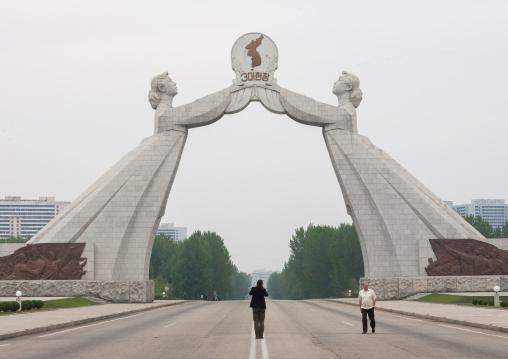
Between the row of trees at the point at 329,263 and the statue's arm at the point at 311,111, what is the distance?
4073 centimetres

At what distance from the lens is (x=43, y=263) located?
39.9m

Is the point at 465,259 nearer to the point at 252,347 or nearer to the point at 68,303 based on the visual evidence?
the point at 68,303

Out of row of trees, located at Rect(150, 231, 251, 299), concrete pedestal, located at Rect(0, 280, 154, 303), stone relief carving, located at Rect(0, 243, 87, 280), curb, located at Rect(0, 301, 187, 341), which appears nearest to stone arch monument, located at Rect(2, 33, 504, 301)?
concrete pedestal, located at Rect(0, 280, 154, 303)

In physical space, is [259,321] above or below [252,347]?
above

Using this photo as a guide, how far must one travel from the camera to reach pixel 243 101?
145ft

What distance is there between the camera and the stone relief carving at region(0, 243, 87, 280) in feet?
131

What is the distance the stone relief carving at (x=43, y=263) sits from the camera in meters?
39.8

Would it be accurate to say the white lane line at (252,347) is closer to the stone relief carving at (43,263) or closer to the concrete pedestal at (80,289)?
the concrete pedestal at (80,289)

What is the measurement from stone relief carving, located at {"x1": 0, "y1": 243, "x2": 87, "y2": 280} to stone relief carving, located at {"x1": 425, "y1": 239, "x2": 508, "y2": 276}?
21.2 meters

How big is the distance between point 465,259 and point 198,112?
18.9m

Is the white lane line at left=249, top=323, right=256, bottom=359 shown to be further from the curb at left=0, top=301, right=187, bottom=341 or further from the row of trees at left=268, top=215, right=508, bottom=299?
the row of trees at left=268, top=215, right=508, bottom=299

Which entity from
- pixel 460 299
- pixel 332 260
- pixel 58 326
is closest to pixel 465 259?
pixel 460 299

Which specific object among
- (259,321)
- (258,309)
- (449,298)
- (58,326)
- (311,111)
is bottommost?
(449,298)

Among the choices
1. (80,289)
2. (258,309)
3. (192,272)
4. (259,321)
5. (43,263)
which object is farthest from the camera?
(192,272)
